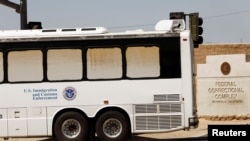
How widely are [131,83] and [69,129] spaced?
2196mm

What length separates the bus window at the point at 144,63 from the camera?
1503 cm

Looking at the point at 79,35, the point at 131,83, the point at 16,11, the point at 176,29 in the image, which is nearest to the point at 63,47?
the point at 79,35

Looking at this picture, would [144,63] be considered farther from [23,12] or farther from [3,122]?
[23,12]

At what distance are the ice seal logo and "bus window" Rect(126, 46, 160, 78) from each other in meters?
1.62

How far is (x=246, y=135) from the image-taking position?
9406mm

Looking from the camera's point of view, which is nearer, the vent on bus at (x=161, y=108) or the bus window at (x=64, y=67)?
the vent on bus at (x=161, y=108)

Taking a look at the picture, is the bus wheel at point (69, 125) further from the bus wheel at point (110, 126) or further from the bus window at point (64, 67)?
the bus window at point (64, 67)

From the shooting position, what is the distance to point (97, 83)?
49.6 ft

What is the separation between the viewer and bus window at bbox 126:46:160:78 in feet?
49.3

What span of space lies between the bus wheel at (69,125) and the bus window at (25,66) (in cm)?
129

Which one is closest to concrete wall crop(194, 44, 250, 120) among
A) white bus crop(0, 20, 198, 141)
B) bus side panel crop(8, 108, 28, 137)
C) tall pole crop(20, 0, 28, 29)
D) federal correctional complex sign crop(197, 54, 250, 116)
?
federal correctional complex sign crop(197, 54, 250, 116)

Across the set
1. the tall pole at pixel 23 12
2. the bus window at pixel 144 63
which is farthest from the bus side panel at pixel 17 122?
the tall pole at pixel 23 12

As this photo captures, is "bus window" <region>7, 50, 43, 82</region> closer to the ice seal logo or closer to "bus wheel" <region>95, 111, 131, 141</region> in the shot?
the ice seal logo

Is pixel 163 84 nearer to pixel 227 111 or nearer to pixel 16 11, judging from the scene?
pixel 16 11
